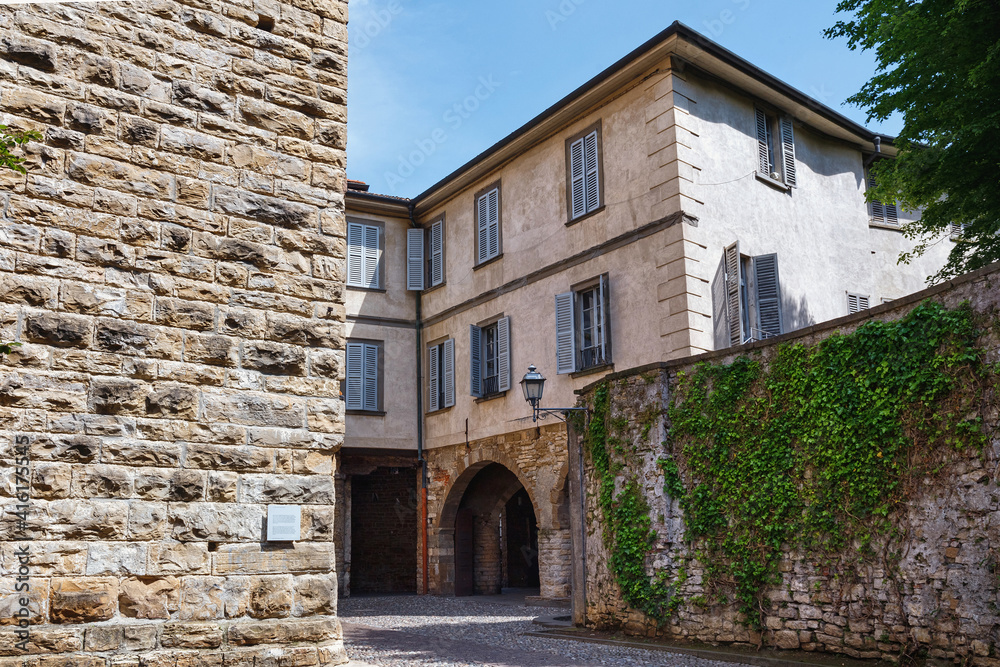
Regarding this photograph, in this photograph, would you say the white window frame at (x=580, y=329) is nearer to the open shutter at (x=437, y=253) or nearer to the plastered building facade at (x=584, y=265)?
the plastered building facade at (x=584, y=265)

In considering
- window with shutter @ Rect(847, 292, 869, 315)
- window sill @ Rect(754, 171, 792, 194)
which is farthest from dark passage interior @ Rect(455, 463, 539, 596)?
window sill @ Rect(754, 171, 792, 194)

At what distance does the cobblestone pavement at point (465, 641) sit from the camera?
345 inches

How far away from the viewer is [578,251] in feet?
49.3

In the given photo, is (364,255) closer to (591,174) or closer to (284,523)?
(591,174)

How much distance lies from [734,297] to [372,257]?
828 cm

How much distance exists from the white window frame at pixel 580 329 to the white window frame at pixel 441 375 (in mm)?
3576

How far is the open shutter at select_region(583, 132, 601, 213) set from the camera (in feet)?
48.7

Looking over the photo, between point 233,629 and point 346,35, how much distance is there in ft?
12.3

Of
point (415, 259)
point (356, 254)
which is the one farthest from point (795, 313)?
point (356, 254)

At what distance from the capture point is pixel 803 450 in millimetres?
8383

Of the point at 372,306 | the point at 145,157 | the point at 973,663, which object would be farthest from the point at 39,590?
the point at 372,306

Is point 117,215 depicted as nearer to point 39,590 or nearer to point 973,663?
point 39,590

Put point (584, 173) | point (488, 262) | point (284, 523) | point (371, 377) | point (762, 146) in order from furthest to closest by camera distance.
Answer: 1. point (371, 377)
2. point (488, 262)
3. point (584, 173)
4. point (762, 146)
5. point (284, 523)

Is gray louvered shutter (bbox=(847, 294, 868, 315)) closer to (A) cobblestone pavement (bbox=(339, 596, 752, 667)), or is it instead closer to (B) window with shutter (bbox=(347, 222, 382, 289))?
(A) cobblestone pavement (bbox=(339, 596, 752, 667))
